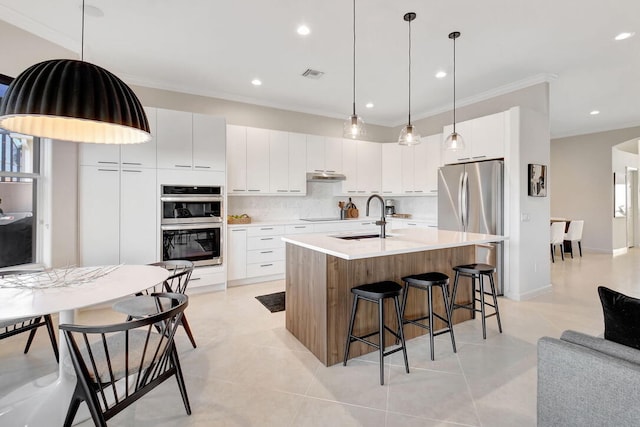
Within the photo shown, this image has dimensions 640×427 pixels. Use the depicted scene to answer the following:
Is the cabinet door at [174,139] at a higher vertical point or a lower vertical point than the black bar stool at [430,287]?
higher

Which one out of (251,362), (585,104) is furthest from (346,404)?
(585,104)

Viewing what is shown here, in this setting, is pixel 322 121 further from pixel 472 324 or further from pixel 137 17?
pixel 472 324

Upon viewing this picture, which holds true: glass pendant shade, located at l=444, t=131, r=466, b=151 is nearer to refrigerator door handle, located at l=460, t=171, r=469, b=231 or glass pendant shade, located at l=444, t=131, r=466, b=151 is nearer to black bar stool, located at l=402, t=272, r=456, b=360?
refrigerator door handle, located at l=460, t=171, r=469, b=231

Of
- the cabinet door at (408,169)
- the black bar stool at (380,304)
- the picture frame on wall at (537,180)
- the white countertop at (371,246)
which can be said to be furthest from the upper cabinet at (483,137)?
the black bar stool at (380,304)

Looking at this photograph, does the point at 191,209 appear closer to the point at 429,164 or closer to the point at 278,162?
the point at 278,162

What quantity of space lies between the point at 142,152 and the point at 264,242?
204cm

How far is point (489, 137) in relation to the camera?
417 centimetres

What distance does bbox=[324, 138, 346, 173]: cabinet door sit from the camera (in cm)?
555

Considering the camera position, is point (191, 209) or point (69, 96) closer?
point (69, 96)

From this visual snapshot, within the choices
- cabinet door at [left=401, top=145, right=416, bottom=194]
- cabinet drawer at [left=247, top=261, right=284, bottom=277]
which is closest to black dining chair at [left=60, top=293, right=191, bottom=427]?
cabinet drawer at [left=247, top=261, right=284, bottom=277]

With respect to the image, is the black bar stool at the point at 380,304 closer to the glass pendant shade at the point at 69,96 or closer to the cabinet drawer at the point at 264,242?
the glass pendant shade at the point at 69,96

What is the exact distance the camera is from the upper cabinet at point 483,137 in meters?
4.04

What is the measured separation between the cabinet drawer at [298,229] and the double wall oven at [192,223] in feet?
3.53

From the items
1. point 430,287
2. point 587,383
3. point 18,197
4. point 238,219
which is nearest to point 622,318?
point 587,383
